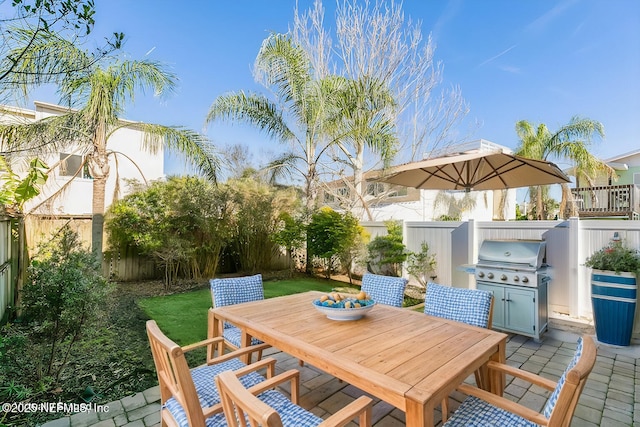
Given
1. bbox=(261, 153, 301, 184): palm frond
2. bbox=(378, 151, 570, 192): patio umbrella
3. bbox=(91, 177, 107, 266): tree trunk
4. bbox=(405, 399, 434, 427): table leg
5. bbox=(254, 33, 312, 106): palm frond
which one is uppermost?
bbox=(254, 33, 312, 106): palm frond

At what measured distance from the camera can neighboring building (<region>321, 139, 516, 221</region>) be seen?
12.5 meters

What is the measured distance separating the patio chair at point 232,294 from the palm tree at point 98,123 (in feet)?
9.40

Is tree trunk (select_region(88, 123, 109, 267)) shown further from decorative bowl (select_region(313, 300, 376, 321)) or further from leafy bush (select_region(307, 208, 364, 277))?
decorative bowl (select_region(313, 300, 376, 321))

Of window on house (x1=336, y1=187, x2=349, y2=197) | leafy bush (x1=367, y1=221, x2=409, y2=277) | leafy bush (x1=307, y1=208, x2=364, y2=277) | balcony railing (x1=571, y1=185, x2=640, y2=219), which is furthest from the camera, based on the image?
window on house (x1=336, y1=187, x2=349, y2=197)

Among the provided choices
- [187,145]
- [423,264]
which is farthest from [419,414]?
[187,145]

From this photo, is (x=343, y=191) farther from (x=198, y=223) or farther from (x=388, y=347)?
(x=388, y=347)

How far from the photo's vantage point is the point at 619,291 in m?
3.72

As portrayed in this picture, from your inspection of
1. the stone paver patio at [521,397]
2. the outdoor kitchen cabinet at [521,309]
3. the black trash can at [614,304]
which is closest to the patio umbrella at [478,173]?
the black trash can at [614,304]

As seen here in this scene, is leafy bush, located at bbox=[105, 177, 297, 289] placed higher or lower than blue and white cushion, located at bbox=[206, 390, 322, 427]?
higher

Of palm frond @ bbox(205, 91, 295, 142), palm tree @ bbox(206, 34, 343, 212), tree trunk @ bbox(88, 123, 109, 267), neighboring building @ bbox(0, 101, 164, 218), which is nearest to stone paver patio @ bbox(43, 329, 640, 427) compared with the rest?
tree trunk @ bbox(88, 123, 109, 267)

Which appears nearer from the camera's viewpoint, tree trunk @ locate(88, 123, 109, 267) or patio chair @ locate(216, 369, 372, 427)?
patio chair @ locate(216, 369, 372, 427)

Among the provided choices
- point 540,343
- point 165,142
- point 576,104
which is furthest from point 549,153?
point 165,142

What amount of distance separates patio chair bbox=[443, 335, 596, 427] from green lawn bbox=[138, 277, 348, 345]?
11.1 feet

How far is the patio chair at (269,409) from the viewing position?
1105 mm
